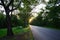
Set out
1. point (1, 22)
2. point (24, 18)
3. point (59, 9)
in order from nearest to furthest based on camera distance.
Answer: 1. point (1, 22)
2. point (59, 9)
3. point (24, 18)

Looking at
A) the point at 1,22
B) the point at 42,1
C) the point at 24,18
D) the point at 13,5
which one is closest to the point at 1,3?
the point at 13,5

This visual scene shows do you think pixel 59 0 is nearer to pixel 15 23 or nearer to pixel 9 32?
pixel 15 23

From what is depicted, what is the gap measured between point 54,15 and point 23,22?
1731cm

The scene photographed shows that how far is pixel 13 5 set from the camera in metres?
25.6

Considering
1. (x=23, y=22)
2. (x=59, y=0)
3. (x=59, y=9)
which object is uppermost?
(x=59, y=0)

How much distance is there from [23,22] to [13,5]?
38.8 m

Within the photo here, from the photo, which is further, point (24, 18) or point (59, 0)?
point (24, 18)

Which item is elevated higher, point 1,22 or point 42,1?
point 42,1

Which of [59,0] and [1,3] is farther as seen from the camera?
[59,0]

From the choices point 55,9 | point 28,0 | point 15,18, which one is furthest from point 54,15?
point 28,0

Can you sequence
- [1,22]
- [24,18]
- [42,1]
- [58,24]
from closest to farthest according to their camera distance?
[42,1] < [1,22] < [58,24] < [24,18]

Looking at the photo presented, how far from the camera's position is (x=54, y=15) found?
52.1 meters

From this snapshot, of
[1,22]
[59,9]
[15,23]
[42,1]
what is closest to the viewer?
[42,1]

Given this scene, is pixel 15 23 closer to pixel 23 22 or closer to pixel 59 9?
pixel 23 22
